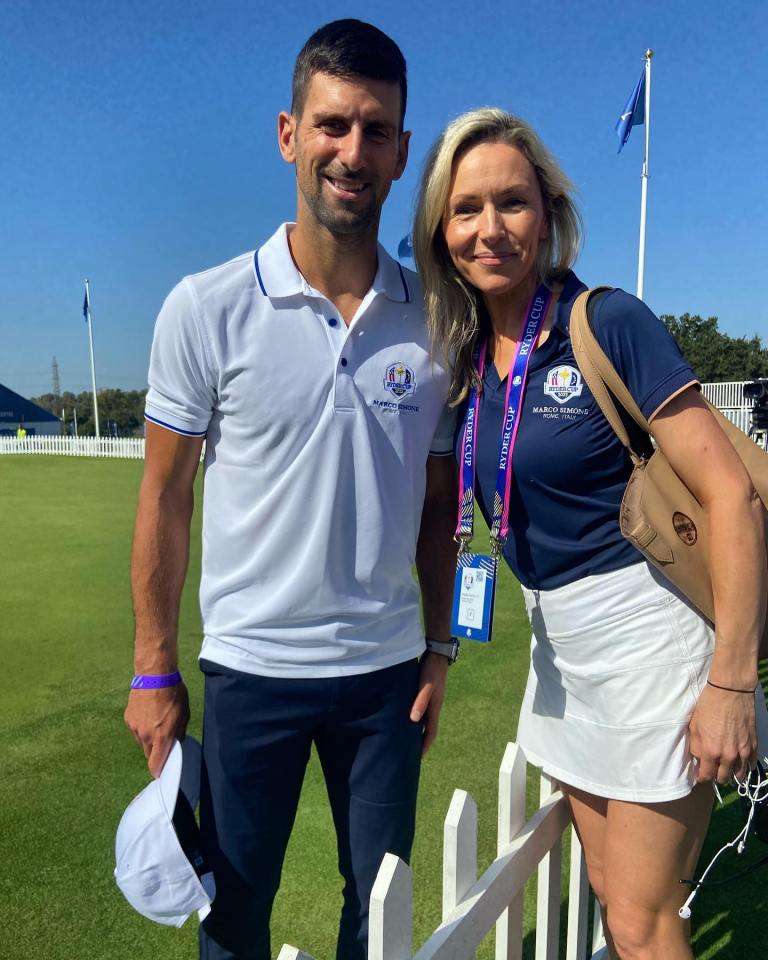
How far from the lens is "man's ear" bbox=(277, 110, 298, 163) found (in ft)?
6.49

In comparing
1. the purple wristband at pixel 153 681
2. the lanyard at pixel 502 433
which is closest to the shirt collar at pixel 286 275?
the lanyard at pixel 502 433

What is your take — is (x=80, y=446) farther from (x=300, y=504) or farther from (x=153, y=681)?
(x=300, y=504)

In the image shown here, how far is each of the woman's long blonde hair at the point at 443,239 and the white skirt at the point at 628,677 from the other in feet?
2.11

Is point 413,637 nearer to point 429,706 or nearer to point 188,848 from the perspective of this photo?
point 429,706

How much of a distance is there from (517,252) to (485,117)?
368 mm

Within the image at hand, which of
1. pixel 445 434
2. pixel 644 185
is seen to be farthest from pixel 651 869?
pixel 644 185

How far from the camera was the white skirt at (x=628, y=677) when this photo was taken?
178 cm

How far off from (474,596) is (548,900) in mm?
962

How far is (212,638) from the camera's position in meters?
1.93

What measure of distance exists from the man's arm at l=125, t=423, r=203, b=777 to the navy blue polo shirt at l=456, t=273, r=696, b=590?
2.66 ft

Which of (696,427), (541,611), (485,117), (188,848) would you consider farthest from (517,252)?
(188,848)

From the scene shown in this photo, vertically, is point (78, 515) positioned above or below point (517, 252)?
below

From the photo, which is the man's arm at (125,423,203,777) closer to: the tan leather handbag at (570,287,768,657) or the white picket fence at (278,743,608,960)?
the white picket fence at (278,743,608,960)

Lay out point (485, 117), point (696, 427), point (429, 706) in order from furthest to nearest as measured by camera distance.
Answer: point (429, 706) < point (485, 117) < point (696, 427)
